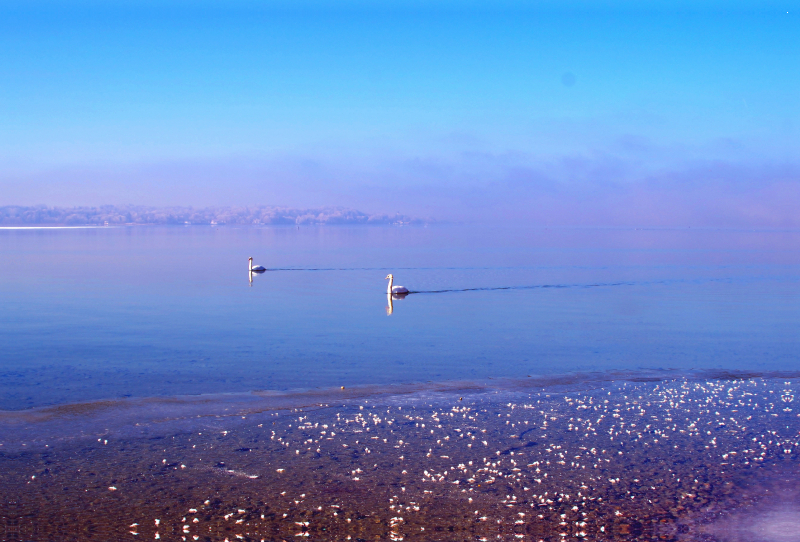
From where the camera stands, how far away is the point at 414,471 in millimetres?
12805

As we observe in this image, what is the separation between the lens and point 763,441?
1441 cm

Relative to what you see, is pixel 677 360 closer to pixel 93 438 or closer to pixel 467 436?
pixel 467 436

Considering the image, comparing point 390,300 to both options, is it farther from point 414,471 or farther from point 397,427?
point 414,471

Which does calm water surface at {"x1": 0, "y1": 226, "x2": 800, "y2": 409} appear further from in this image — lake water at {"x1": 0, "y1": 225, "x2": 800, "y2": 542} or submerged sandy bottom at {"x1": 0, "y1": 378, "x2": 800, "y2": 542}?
submerged sandy bottom at {"x1": 0, "y1": 378, "x2": 800, "y2": 542}

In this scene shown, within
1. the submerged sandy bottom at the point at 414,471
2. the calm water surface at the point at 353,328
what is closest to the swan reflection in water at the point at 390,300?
the calm water surface at the point at 353,328

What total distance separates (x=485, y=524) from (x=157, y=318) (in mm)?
28805

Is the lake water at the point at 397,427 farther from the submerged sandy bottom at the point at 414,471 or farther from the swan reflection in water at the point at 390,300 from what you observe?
the swan reflection in water at the point at 390,300

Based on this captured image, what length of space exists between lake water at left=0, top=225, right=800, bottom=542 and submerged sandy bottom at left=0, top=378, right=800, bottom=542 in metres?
0.06

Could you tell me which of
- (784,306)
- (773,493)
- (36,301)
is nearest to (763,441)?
(773,493)

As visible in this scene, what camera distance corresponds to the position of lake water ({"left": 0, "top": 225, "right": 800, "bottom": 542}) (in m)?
10.9

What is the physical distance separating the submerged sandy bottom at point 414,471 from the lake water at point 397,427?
0.06 meters

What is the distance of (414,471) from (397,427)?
9.03 ft

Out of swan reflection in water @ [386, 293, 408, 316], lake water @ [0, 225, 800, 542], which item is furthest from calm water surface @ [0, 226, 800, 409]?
swan reflection in water @ [386, 293, 408, 316]

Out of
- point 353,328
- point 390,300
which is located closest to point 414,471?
point 353,328
